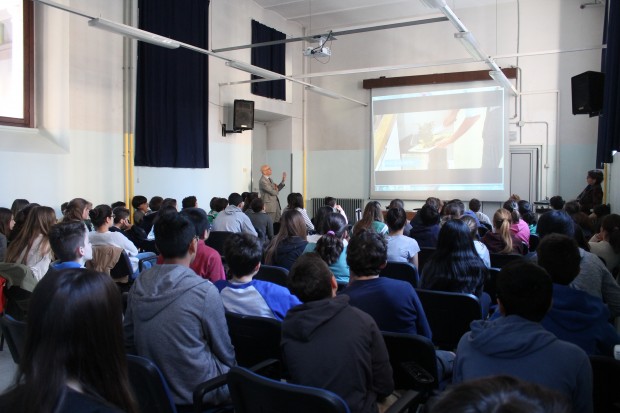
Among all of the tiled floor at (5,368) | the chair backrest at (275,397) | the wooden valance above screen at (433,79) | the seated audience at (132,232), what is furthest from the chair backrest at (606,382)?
the wooden valance above screen at (433,79)

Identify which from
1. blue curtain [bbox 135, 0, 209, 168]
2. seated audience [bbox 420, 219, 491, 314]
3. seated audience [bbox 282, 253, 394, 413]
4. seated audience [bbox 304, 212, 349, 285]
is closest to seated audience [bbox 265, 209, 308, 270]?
seated audience [bbox 304, 212, 349, 285]

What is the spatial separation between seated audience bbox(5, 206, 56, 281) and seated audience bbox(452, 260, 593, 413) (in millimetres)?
3164

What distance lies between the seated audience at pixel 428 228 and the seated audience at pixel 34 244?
3.27m

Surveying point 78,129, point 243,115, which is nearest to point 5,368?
point 78,129

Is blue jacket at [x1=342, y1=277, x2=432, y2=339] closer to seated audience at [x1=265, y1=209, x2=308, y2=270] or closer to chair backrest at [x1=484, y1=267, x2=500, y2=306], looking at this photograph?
chair backrest at [x1=484, y1=267, x2=500, y2=306]

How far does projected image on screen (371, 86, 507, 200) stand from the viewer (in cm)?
1035

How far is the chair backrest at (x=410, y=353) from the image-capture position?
6.77ft

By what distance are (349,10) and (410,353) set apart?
1022cm

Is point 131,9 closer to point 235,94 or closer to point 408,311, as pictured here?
point 235,94

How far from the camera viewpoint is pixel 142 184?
8.26 metres

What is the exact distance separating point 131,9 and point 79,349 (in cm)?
803

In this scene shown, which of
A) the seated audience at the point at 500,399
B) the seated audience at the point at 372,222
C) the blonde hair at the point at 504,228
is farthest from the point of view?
the seated audience at the point at 372,222

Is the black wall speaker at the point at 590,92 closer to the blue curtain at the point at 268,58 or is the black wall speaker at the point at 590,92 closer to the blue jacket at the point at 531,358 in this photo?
the blue curtain at the point at 268,58

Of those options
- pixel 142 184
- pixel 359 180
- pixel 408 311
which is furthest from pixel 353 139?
pixel 408 311
